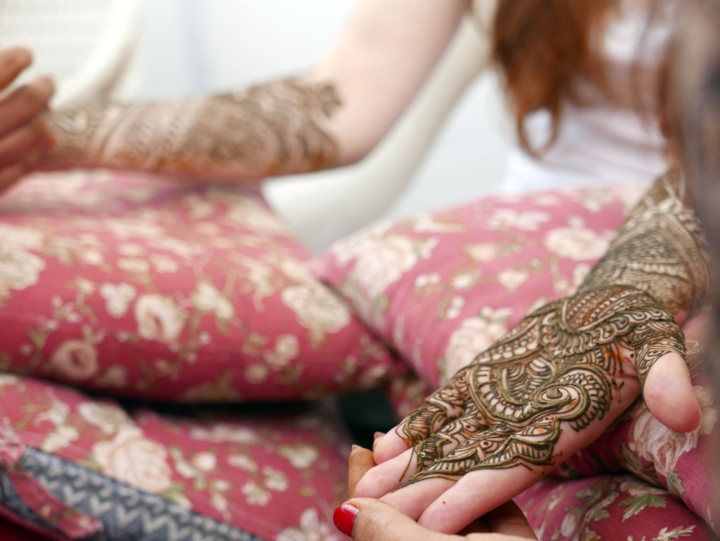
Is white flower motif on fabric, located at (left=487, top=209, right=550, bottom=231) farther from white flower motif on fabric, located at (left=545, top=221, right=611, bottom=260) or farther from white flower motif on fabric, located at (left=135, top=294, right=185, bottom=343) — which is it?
white flower motif on fabric, located at (left=135, top=294, right=185, bottom=343)

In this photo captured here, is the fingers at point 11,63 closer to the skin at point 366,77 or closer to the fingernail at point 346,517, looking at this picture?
the skin at point 366,77

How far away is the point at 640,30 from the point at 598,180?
0.65ft

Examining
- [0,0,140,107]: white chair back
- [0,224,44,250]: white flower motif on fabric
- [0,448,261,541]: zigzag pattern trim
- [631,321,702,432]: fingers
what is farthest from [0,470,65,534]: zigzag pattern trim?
[0,0,140,107]: white chair back

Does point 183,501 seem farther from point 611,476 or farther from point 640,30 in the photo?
point 640,30

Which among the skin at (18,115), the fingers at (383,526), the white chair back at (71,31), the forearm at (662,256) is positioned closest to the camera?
the fingers at (383,526)

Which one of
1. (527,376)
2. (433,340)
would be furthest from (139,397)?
(527,376)

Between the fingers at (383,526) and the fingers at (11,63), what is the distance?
0.56 m

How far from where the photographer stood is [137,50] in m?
1.66

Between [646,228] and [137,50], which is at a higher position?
[646,228]

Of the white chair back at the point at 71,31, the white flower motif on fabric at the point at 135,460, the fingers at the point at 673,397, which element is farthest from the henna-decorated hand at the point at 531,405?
the white chair back at the point at 71,31

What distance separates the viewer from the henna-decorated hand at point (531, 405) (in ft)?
1.41

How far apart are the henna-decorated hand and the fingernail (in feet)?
0.07

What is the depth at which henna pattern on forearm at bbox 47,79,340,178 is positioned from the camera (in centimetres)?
101

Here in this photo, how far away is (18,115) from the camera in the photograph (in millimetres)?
838
